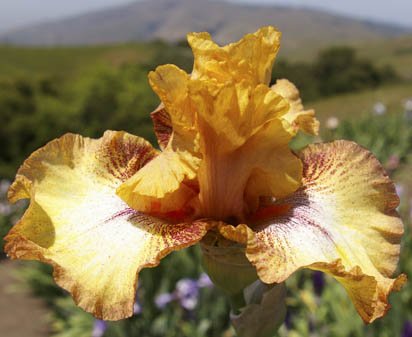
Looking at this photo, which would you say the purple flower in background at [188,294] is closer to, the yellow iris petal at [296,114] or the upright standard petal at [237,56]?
the yellow iris petal at [296,114]

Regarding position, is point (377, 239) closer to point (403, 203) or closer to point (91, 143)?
point (91, 143)

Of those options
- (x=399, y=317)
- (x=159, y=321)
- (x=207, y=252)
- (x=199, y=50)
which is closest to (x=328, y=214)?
(x=207, y=252)

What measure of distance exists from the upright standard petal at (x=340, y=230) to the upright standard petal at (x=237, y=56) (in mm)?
245

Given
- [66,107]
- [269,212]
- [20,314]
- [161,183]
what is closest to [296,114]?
[269,212]

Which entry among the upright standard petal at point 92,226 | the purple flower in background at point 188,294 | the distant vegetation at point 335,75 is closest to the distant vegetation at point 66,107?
the purple flower in background at point 188,294

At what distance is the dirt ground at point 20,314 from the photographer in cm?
431

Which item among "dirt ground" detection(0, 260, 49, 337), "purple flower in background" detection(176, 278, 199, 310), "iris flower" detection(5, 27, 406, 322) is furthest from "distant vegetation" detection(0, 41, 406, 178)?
"iris flower" detection(5, 27, 406, 322)

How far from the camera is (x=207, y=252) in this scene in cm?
98

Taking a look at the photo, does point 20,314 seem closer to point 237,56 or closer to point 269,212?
point 269,212

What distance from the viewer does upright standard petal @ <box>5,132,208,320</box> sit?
0.80 m

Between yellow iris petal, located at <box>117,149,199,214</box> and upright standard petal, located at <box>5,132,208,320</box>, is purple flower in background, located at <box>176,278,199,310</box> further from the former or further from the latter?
yellow iris petal, located at <box>117,149,199,214</box>

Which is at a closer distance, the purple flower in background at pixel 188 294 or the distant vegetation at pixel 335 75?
the purple flower in background at pixel 188 294

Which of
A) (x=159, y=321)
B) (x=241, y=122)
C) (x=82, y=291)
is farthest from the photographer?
(x=159, y=321)

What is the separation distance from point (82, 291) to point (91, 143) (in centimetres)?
41
